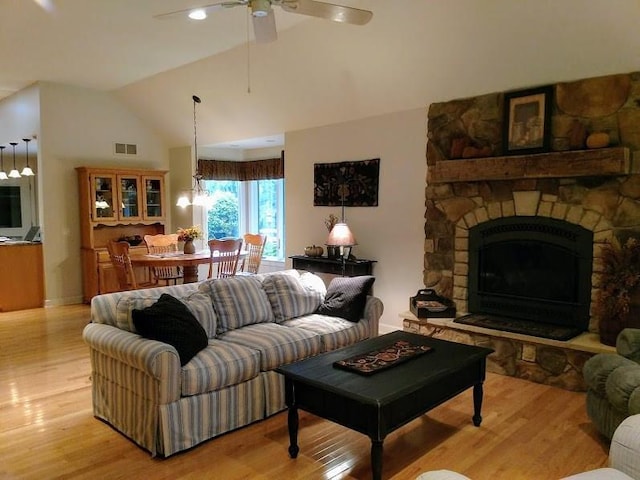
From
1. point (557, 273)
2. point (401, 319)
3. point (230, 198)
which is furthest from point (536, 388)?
point (230, 198)

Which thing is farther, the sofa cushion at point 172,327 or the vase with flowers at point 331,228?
the vase with flowers at point 331,228

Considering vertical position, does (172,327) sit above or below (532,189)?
below

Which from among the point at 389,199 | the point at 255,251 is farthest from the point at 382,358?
the point at 255,251

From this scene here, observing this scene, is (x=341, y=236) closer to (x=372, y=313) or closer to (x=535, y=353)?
(x=372, y=313)

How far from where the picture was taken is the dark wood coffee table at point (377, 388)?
2.34 meters

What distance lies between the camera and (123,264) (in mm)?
5352

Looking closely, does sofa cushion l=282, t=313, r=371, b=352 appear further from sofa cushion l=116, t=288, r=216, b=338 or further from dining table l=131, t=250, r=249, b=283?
dining table l=131, t=250, r=249, b=283

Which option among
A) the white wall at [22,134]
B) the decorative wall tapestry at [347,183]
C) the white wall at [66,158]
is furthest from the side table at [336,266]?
the white wall at [22,134]

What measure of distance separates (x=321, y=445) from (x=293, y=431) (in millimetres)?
269

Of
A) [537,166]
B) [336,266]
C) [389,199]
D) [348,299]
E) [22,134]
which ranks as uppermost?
[22,134]

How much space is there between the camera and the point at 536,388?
12.4 feet

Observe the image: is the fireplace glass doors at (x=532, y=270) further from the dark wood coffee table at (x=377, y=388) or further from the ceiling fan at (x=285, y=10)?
the ceiling fan at (x=285, y=10)

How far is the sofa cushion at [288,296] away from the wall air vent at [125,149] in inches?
176

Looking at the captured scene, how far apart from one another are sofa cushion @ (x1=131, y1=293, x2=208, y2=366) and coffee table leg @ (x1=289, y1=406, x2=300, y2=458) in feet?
2.31
